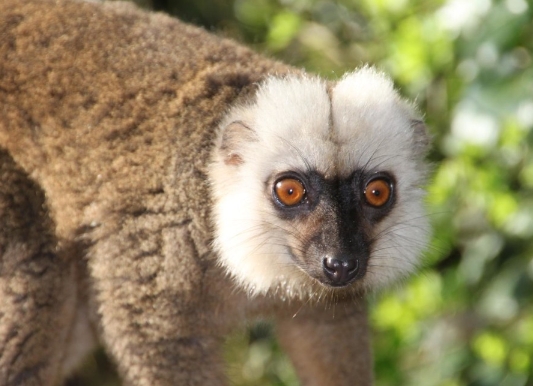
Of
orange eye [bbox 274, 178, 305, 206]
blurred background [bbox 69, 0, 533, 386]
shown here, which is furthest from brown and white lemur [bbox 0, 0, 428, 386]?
blurred background [bbox 69, 0, 533, 386]

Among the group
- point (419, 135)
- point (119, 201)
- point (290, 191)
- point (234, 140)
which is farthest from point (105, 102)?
point (419, 135)

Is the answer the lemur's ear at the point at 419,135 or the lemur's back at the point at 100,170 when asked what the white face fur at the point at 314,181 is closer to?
the lemur's ear at the point at 419,135

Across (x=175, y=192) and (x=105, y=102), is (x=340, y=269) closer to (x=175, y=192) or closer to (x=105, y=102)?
(x=175, y=192)

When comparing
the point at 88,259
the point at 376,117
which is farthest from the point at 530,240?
the point at 88,259

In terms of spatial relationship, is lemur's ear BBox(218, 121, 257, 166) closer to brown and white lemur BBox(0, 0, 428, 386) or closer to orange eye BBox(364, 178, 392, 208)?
brown and white lemur BBox(0, 0, 428, 386)

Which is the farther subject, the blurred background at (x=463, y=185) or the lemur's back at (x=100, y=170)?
the blurred background at (x=463, y=185)

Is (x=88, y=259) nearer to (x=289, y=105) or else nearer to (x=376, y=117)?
(x=289, y=105)

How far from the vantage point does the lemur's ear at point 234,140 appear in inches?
164

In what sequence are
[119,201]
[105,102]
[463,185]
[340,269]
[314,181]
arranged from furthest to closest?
[463,185] < [105,102] < [119,201] < [314,181] < [340,269]

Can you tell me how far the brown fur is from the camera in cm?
407

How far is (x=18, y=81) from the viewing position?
4340 mm

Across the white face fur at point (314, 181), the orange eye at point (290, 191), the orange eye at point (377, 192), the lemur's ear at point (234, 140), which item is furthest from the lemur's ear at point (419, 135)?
the lemur's ear at point (234, 140)

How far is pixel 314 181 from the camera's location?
402 centimetres

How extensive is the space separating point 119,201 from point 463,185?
2.19 meters
